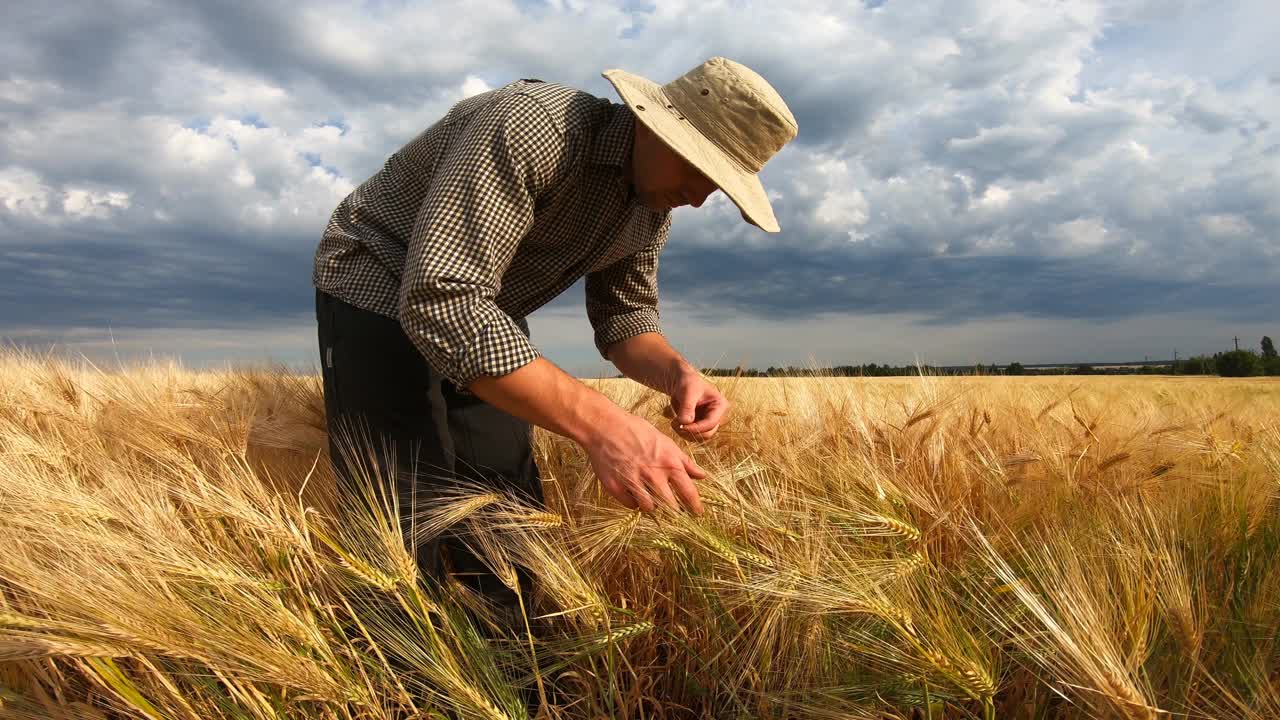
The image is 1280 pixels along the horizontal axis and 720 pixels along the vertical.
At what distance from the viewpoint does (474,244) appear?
122 cm

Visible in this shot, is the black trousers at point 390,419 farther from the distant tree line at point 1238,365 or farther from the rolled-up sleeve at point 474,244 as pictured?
the distant tree line at point 1238,365

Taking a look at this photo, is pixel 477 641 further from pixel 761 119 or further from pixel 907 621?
pixel 761 119

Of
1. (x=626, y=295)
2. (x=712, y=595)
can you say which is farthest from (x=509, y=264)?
(x=712, y=595)

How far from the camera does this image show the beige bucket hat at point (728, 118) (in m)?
1.39

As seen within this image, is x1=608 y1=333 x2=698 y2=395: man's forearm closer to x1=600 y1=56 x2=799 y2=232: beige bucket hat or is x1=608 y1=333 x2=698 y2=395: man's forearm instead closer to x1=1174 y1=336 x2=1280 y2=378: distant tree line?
x1=600 y1=56 x2=799 y2=232: beige bucket hat

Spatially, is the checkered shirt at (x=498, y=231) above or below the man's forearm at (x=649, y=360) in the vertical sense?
above

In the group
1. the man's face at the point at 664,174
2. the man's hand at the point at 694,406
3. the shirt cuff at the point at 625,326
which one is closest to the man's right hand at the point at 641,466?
the man's hand at the point at 694,406

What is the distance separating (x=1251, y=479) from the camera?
1534 millimetres

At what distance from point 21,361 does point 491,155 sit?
404cm

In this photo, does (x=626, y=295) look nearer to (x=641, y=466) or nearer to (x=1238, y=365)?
(x=641, y=466)

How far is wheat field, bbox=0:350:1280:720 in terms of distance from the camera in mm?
1010

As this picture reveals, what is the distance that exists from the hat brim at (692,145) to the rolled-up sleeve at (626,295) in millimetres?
518

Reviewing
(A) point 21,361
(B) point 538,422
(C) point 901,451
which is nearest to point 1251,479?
(C) point 901,451

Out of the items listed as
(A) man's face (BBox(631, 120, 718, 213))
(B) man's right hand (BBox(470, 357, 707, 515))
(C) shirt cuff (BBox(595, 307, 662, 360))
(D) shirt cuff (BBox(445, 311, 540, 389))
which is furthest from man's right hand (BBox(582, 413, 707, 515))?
(C) shirt cuff (BBox(595, 307, 662, 360))
